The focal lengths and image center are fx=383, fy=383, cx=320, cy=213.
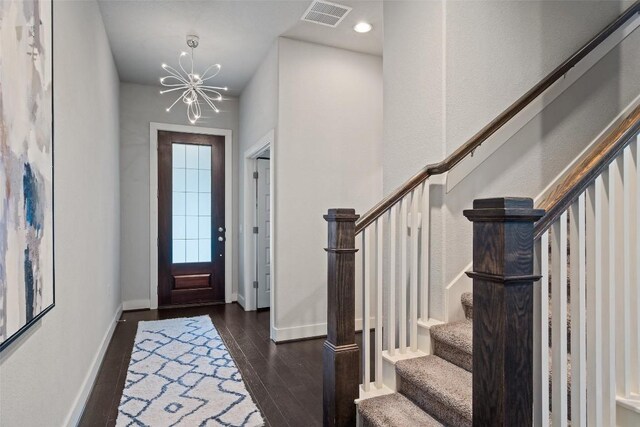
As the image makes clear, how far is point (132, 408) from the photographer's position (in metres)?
2.46

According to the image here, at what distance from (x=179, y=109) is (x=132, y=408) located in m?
3.99

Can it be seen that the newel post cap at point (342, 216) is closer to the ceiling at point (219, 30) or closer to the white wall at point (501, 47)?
the white wall at point (501, 47)

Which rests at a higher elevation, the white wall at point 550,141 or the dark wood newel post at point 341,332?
the white wall at point 550,141

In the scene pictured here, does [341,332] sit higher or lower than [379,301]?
lower

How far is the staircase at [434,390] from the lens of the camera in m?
1.76

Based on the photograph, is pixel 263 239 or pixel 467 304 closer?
pixel 467 304

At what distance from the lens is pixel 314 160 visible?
400 centimetres

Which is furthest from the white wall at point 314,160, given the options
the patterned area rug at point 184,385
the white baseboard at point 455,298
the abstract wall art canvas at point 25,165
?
the abstract wall art canvas at point 25,165

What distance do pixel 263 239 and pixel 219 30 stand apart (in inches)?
99.7

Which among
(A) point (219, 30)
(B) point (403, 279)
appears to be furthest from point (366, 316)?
(A) point (219, 30)

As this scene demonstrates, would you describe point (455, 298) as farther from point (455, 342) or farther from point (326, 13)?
point (326, 13)

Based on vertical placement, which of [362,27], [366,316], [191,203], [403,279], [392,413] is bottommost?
[392,413]

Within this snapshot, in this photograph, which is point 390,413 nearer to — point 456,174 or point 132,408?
point 456,174

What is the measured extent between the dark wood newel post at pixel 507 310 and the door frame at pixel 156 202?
4.84 m
